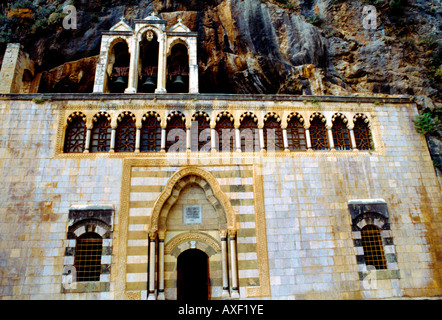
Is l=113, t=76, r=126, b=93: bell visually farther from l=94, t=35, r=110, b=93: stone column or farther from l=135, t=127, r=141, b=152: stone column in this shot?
l=135, t=127, r=141, b=152: stone column

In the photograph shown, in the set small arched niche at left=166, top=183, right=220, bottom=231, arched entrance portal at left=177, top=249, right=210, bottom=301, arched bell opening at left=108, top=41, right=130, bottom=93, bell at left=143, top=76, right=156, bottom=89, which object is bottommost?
arched entrance portal at left=177, top=249, right=210, bottom=301

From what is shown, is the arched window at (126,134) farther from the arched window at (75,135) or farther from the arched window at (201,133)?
the arched window at (201,133)

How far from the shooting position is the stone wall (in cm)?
1123

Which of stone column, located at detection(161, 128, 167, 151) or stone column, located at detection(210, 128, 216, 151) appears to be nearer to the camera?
stone column, located at detection(161, 128, 167, 151)

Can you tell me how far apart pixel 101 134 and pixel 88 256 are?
4918 mm

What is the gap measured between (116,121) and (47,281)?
651 centimetres

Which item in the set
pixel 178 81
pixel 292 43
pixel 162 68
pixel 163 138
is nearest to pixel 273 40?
pixel 292 43

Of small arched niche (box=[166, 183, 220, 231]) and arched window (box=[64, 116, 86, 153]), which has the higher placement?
arched window (box=[64, 116, 86, 153])

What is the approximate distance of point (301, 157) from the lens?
1301cm

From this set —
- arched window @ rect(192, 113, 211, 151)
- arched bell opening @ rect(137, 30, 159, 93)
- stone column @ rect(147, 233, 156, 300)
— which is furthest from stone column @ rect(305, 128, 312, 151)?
arched bell opening @ rect(137, 30, 159, 93)

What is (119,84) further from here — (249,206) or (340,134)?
(340,134)

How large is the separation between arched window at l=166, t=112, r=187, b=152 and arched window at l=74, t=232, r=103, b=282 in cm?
450

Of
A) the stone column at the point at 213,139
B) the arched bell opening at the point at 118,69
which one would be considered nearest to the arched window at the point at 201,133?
the stone column at the point at 213,139

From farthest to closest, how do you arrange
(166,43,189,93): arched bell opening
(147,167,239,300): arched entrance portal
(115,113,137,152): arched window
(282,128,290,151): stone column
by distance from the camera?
(166,43,189,93): arched bell opening → (282,128,290,151): stone column → (115,113,137,152): arched window → (147,167,239,300): arched entrance portal
